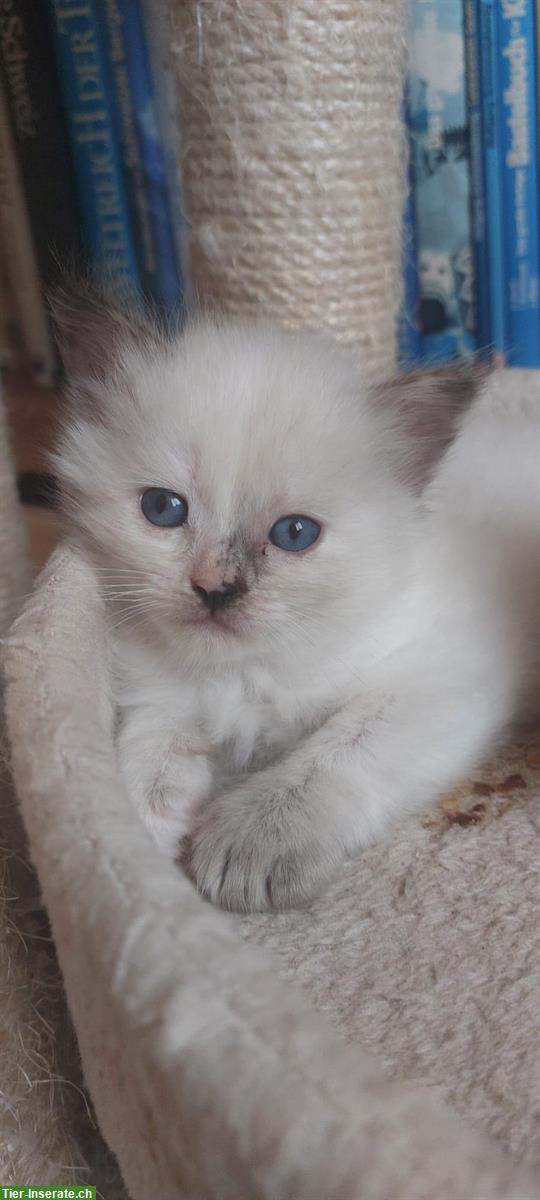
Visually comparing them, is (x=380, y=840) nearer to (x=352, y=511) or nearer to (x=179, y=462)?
(x=352, y=511)

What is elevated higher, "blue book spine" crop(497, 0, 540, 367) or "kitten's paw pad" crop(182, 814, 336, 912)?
"blue book spine" crop(497, 0, 540, 367)

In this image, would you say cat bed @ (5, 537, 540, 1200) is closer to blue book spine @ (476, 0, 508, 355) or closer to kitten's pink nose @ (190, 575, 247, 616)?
kitten's pink nose @ (190, 575, 247, 616)

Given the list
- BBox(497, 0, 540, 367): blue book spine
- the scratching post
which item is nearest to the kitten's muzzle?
the scratching post

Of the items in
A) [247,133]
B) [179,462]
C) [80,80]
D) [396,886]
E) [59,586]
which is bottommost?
[396,886]

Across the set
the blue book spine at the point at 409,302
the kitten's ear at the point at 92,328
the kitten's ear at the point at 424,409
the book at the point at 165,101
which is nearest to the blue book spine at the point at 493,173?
the blue book spine at the point at 409,302

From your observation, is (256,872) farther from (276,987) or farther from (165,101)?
(165,101)

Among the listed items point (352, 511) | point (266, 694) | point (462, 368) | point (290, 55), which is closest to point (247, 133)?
point (290, 55)

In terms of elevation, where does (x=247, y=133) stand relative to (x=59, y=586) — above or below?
above
